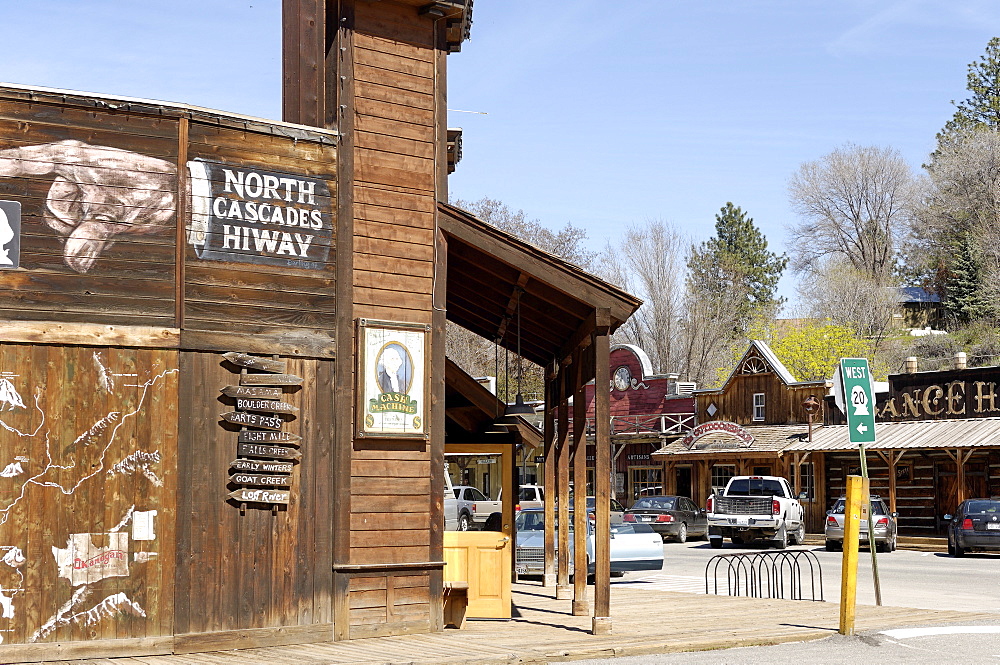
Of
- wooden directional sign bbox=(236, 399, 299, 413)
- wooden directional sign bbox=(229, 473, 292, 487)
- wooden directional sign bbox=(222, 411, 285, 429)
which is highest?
wooden directional sign bbox=(236, 399, 299, 413)

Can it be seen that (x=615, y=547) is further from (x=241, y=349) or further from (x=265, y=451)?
(x=241, y=349)

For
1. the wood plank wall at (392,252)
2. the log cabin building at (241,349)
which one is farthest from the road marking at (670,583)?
the wood plank wall at (392,252)

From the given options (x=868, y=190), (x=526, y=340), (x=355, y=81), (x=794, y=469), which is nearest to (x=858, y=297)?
(x=868, y=190)

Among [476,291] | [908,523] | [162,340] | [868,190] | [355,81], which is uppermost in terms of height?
[868,190]

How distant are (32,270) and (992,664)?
386 inches

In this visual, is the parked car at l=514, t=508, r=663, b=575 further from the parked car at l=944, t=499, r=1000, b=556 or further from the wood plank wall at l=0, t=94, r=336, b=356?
the wood plank wall at l=0, t=94, r=336, b=356

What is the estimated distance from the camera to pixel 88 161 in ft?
38.7

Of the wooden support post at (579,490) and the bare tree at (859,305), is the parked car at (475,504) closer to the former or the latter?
the wooden support post at (579,490)

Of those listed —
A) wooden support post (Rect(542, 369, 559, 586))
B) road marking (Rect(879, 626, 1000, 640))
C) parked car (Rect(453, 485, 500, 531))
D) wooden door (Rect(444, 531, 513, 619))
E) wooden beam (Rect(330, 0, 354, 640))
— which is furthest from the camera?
parked car (Rect(453, 485, 500, 531))

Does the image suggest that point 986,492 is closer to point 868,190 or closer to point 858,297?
point 858,297

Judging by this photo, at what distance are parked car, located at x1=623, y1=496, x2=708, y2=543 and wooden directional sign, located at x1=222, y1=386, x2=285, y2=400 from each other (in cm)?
2629

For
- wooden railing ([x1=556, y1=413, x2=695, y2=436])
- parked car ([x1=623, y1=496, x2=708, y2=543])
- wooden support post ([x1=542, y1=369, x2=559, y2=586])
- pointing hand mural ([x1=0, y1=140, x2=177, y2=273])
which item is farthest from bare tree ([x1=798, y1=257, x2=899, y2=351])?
pointing hand mural ([x1=0, y1=140, x2=177, y2=273])

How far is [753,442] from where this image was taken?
4122cm

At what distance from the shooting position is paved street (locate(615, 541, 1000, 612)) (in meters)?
18.8
